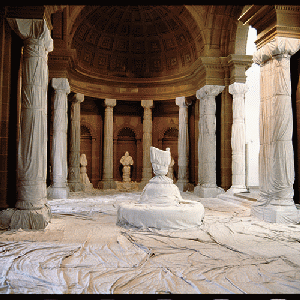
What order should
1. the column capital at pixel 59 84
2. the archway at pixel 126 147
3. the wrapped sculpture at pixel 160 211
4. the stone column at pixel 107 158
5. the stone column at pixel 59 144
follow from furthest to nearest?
the archway at pixel 126 147 < the stone column at pixel 107 158 < the column capital at pixel 59 84 < the stone column at pixel 59 144 < the wrapped sculpture at pixel 160 211

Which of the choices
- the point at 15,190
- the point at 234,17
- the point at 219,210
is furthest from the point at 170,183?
the point at 234,17

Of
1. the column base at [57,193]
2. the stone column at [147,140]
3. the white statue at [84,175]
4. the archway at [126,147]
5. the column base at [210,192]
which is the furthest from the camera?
the archway at [126,147]

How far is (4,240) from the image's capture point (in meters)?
5.62

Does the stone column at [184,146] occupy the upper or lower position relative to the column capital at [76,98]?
lower

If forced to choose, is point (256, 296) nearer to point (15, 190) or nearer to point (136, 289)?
point (136, 289)

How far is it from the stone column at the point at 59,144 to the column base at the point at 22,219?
5.75 m

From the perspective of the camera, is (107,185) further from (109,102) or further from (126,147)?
(109,102)

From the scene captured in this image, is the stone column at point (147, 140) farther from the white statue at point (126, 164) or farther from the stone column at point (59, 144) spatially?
the stone column at point (59, 144)

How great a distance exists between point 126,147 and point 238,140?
342 inches

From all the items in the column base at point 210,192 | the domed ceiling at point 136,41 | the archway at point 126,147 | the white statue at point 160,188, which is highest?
the domed ceiling at point 136,41

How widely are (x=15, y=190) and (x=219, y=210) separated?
5799mm

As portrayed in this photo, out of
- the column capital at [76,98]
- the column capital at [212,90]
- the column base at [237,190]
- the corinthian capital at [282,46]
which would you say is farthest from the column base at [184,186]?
the corinthian capital at [282,46]

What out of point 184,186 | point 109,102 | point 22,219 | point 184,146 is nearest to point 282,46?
point 22,219

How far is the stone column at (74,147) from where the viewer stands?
15375 millimetres
